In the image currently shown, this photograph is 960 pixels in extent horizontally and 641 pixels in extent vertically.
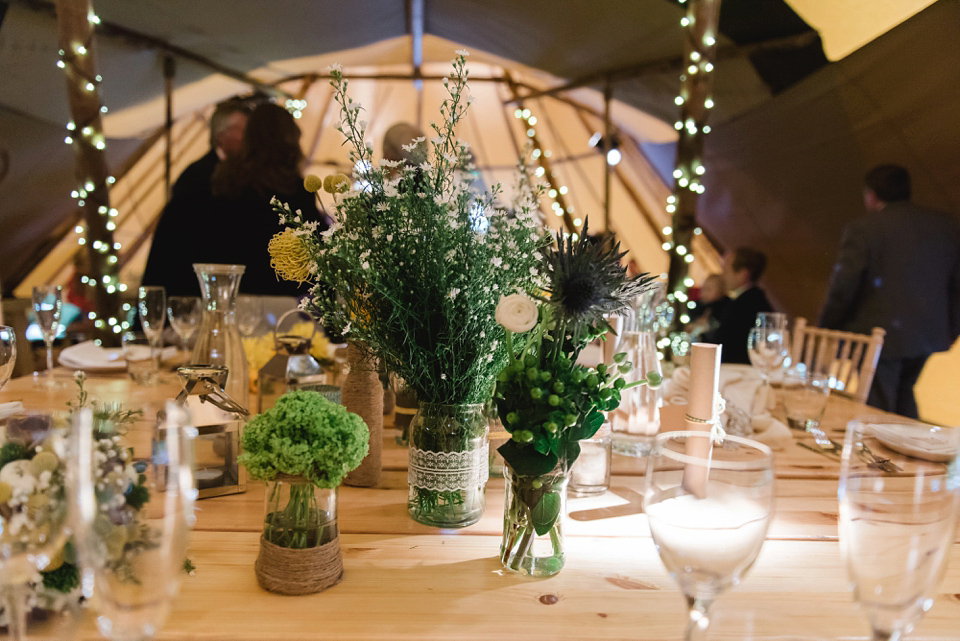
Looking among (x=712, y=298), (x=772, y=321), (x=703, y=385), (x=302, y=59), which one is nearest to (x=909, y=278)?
(x=712, y=298)

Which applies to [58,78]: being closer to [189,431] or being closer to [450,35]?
[450,35]

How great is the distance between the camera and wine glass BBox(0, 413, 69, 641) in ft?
1.63

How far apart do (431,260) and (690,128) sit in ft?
9.58

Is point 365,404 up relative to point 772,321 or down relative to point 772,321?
down

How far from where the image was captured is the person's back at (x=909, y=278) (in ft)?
10.9

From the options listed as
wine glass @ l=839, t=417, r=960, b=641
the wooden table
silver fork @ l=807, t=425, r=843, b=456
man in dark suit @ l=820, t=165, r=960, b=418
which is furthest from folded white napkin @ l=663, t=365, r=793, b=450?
man in dark suit @ l=820, t=165, r=960, b=418

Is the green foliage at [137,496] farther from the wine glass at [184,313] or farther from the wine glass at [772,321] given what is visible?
the wine glass at [772,321]

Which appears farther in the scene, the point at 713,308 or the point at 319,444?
the point at 713,308

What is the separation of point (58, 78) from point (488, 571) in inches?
158

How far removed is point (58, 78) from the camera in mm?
3369

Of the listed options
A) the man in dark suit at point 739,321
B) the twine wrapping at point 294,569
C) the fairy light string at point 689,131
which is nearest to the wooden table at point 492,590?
the twine wrapping at point 294,569

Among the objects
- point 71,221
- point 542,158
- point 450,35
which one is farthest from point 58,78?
point 542,158

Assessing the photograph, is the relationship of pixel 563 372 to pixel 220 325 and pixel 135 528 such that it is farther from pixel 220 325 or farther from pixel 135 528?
pixel 220 325

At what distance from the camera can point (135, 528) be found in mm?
430
